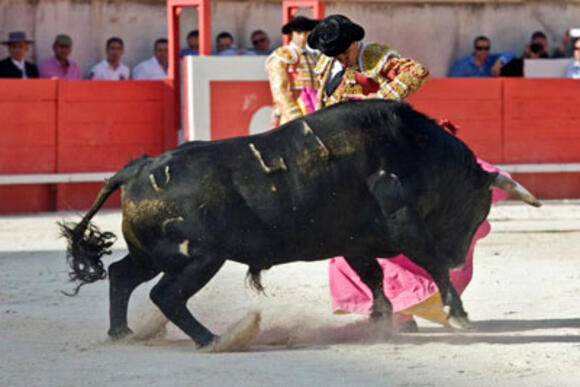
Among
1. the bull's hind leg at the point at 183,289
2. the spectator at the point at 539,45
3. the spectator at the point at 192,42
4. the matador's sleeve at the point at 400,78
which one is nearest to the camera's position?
the bull's hind leg at the point at 183,289

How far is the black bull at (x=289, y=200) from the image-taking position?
5.00 m

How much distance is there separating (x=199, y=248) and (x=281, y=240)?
0.29m

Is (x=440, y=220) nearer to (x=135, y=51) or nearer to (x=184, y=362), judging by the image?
(x=184, y=362)

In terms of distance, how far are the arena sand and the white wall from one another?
3.88 meters

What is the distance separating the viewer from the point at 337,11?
12.8 metres

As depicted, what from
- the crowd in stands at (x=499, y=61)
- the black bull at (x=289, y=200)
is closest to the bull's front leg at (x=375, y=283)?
the black bull at (x=289, y=200)

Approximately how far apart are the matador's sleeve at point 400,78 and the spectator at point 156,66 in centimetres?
616

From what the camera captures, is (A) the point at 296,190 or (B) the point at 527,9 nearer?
(A) the point at 296,190

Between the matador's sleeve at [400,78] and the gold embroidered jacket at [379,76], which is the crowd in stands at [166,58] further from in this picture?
the matador's sleeve at [400,78]

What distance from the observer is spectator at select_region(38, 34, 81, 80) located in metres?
11.1

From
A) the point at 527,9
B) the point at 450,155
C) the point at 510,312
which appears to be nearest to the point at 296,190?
the point at 450,155

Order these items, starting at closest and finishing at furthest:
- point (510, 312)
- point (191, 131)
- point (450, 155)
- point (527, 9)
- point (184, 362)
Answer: point (184, 362) → point (450, 155) → point (510, 312) → point (191, 131) → point (527, 9)

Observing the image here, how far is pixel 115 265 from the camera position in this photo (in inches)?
209

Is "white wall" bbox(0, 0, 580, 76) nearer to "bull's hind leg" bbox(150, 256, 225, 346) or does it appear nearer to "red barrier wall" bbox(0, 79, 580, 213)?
"red barrier wall" bbox(0, 79, 580, 213)
